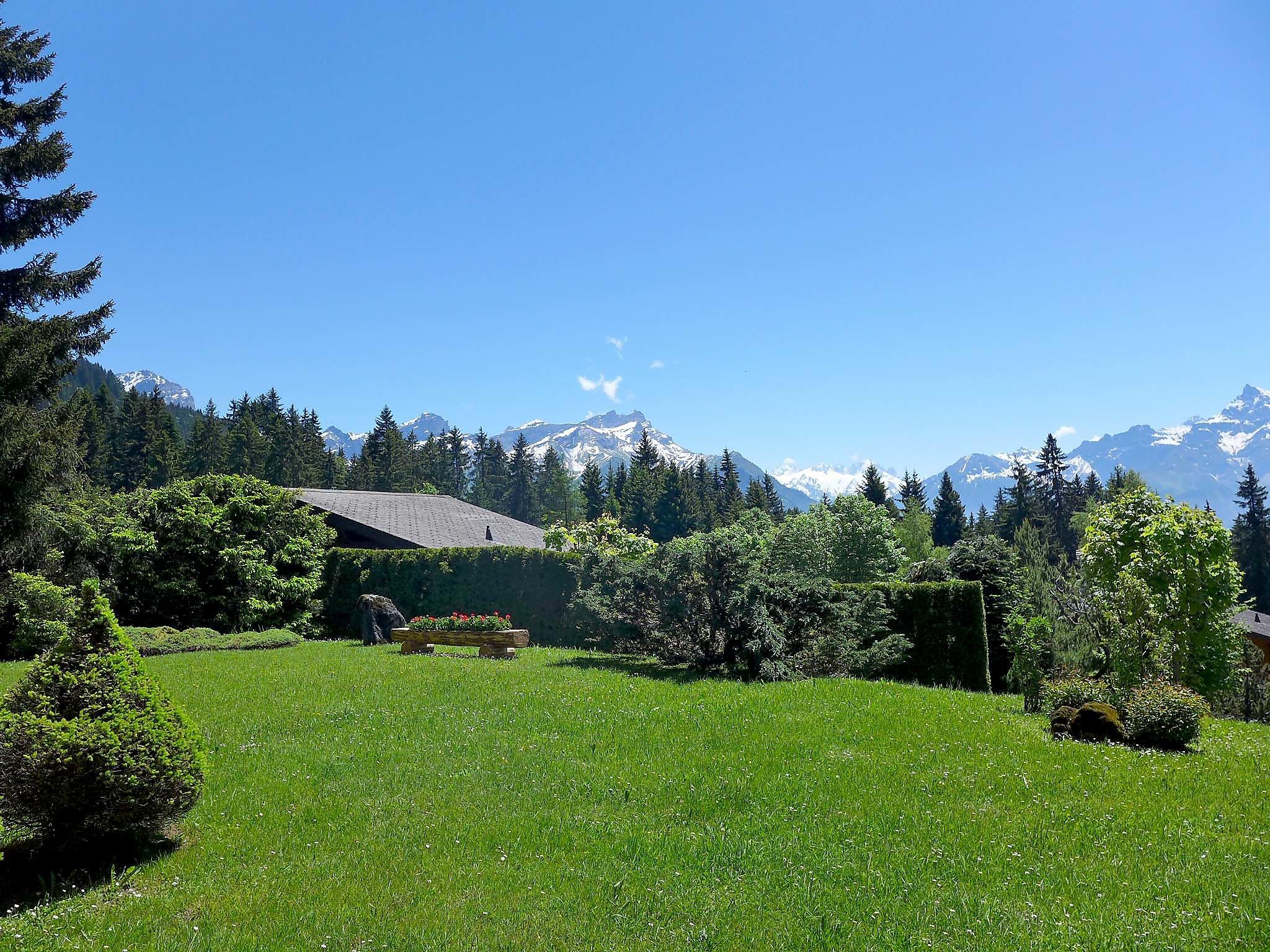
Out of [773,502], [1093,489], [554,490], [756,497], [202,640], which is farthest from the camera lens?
[554,490]

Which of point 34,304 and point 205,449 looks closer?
point 34,304

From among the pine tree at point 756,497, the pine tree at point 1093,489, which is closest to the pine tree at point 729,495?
the pine tree at point 756,497

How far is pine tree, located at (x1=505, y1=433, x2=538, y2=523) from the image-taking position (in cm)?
10631

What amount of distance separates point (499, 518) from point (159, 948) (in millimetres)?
32816

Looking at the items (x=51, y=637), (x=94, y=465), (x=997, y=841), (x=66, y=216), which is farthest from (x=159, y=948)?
(x=94, y=465)

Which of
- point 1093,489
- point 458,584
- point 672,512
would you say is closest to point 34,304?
point 458,584

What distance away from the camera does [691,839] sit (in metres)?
6.09

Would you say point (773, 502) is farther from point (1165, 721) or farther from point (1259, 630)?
point (1165, 721)

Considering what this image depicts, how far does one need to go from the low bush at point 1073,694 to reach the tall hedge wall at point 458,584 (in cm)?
1208

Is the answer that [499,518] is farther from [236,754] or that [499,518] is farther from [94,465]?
[94,465]

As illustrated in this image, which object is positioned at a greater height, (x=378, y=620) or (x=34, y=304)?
(x=34, y=304)

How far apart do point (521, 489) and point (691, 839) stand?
337 ft

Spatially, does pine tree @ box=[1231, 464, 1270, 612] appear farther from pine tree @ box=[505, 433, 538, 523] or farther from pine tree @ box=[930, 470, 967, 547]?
pine tree @ box=[505, 433, 538, 523]

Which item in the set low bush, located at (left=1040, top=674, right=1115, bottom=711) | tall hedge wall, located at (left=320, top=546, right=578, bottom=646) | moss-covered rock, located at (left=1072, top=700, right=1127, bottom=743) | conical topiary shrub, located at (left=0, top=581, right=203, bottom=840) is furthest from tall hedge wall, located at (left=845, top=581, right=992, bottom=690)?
conical topiary shrub, located at (left=0, top=581, right=203, bottom=840)
